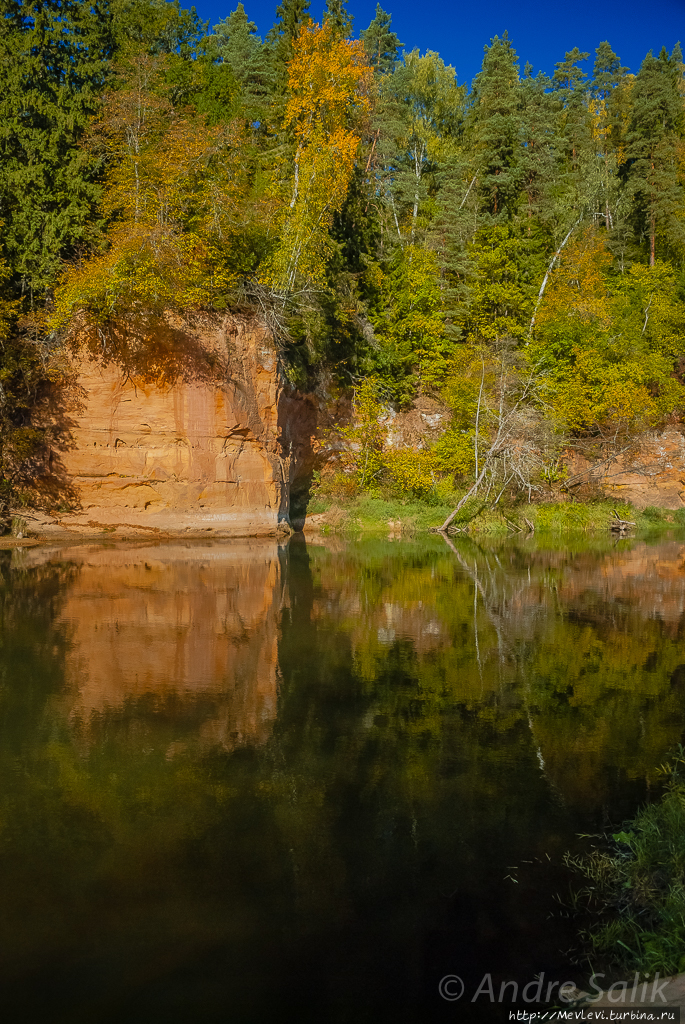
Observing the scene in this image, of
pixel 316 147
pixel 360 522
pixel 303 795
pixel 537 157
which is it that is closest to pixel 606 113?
pixel 537 157

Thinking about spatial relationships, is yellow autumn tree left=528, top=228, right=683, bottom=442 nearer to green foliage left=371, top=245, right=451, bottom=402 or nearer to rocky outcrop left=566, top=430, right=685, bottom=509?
rocky outcrop left=566, top=430, right=685, bottom=509

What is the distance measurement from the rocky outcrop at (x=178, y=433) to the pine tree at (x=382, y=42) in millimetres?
34514

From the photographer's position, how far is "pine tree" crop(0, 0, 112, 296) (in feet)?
76.5

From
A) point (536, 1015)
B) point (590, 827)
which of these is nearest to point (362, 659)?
point (590, 827)

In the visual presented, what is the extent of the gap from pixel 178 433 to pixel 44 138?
10.3 meters

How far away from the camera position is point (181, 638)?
12156 mm

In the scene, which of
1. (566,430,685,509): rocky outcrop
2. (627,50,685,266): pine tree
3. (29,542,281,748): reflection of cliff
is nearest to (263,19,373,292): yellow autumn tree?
(29,542,281,748): reflection of cliff

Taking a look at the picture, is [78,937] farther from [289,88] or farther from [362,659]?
[289,88]

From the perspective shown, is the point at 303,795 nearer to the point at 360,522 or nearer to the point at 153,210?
the point at 153,210

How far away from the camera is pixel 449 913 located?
→ 5.02m

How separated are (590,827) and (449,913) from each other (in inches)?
68.4

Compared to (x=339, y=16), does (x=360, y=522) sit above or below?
below

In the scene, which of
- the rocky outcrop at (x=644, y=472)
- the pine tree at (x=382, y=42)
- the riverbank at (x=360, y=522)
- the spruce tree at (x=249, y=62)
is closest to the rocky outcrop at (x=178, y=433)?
the riverbank at (x=360, y=522)

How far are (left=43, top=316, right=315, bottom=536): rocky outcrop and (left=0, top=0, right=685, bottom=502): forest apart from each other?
2.65ft
